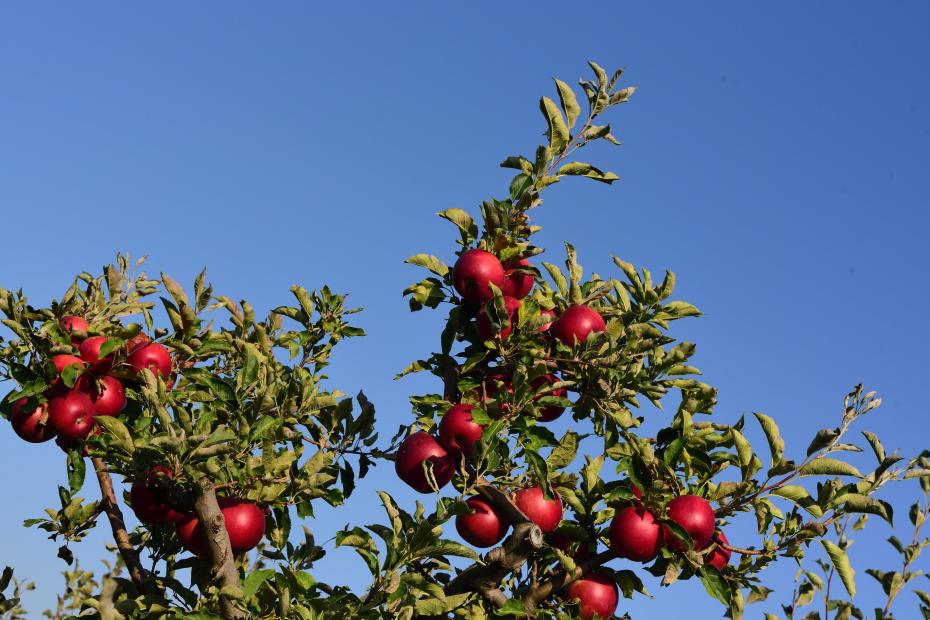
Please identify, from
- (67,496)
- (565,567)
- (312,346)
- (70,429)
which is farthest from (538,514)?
(67,496)

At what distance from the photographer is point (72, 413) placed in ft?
16.7

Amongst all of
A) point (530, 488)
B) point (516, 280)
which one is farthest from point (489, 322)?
point (530, 488)

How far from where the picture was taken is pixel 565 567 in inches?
203

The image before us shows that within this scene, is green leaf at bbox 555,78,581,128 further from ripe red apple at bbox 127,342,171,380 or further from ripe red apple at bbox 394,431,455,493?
ripe red apple at bbox 127,342,171,380

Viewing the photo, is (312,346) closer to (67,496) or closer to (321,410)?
(321,410)

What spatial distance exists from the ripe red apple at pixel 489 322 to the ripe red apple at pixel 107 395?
219 centimetres

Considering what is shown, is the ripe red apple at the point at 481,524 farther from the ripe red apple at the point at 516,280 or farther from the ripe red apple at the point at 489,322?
the ripe red apple at the point at 516,280

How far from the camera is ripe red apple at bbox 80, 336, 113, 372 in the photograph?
5.17 m

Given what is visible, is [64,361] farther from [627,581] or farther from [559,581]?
[627,581]

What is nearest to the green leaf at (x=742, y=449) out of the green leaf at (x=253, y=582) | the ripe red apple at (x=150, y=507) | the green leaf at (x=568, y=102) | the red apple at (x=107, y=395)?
the green leaf at (x=568, y=102)

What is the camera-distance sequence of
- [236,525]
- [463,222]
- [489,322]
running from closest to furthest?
[236,525], [489,322], [463,222]

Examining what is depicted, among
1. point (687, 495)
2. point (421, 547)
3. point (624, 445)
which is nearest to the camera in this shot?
point (421, 547)

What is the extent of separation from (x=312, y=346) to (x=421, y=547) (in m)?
2.03

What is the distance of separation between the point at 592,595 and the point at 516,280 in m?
2.00
